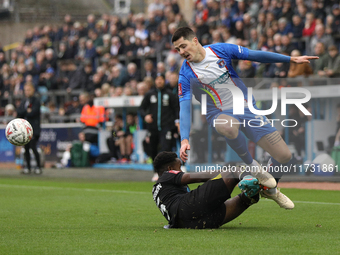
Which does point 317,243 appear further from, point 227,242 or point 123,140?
point 123,140

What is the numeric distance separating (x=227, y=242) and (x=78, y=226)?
2123 millimetres

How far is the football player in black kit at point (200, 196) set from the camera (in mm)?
5984

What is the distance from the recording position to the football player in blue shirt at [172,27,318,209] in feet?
22.4

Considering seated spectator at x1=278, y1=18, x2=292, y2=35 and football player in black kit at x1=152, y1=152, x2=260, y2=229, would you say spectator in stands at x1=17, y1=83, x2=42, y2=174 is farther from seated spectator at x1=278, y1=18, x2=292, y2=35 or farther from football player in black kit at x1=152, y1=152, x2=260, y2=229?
football player in black kit at x1=152, y1=152, x2=260, y2=229

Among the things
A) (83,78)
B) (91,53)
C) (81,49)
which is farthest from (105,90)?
(81,49)

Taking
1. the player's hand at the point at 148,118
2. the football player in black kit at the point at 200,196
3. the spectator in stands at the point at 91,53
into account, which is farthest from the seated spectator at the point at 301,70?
the spectator in stands at the point at 91,53

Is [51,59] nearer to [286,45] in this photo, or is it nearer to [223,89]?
[286,45]

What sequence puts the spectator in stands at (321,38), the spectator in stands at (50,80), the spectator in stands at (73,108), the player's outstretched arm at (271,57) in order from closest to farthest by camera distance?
the player's outstretched arm at (271,57) < the spectator in stands at (321,38) < the spectator in stands at (73,108) < the spectator in stands at (50,80)

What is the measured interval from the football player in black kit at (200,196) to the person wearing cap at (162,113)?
267 inches

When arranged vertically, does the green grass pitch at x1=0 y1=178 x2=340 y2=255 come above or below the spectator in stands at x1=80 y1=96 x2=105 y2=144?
below

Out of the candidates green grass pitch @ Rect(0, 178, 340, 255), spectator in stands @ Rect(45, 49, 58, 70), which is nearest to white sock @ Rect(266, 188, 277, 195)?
green grass pitch @ Rect(0, 178, 340, 255)

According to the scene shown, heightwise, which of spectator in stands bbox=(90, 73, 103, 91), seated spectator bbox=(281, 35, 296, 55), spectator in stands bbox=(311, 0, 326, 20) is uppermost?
spectator in stands bbox=(311, 0, 326, 20)

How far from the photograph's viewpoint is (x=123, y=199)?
1008cm

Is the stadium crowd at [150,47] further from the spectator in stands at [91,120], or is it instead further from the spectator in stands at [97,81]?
the spectator in stands at [91,120]
